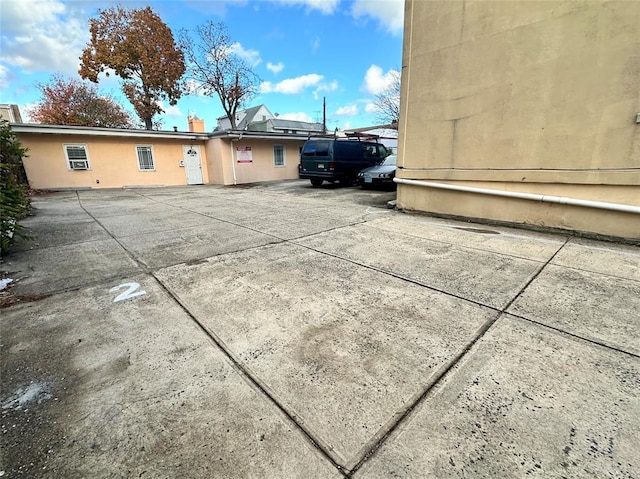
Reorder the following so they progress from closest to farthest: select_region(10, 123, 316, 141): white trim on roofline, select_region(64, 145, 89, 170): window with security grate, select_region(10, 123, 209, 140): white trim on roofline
A: select_region(10, 123, 209, 140): white trim on roofline → select_region(10, 123, 316, 141): white trim on roofline → select_region(64, 145, 89, 170): window with security grate

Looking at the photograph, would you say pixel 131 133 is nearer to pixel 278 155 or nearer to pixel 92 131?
pixel 92 131

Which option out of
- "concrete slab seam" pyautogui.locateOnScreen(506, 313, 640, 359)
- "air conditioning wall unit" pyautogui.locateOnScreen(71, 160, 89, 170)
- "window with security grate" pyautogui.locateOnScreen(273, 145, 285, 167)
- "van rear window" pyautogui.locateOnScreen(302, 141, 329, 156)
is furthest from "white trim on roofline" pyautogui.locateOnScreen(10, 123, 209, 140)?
"concrete slab seam" pyautogui.locateOnScreen(506, 313, 640, 359)

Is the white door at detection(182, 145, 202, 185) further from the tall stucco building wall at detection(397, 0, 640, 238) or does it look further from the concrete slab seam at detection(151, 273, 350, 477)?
the concrete slab seam at detection(151, 273, 350, 477)

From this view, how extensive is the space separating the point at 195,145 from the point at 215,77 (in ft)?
31.2

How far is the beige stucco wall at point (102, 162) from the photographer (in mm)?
12453

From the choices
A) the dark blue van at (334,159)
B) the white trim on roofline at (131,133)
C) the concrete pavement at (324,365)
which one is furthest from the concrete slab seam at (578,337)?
the white trim on roofline at (131,133)

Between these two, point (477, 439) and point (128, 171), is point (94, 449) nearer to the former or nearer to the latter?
point (477, 439)

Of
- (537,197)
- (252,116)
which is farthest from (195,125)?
(252,116)

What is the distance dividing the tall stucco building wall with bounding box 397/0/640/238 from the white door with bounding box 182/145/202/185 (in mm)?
12967

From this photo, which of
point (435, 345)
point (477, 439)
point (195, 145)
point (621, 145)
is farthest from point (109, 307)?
point (195, 145)

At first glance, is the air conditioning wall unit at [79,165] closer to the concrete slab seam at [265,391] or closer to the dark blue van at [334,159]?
the dark blue van at [334,159]

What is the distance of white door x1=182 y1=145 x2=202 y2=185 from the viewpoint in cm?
1616

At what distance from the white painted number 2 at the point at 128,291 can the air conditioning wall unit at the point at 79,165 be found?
44.4 feet

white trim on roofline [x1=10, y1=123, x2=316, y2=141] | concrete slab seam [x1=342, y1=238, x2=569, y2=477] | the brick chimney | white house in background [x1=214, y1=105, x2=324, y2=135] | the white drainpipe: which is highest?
white house in background [x1=214, y1=105, x2=324, y2=135]
